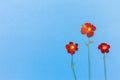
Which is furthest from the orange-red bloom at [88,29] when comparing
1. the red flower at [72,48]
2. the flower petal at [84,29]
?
the red flower at [72,48]

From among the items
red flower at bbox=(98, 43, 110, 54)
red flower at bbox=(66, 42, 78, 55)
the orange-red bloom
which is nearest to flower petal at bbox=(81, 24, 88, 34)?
the orange-red bloom

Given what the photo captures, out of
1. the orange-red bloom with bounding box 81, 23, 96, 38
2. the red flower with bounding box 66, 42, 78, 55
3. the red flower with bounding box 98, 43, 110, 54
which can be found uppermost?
the orange-red bloom with bounding box 81, 23, 96, 38

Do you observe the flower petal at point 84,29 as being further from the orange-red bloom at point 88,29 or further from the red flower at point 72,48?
the red flower at point 72,48

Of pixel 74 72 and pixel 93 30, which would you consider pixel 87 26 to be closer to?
pixel 93 30

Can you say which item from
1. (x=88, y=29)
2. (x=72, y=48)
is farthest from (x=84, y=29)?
(x=72, y=48)

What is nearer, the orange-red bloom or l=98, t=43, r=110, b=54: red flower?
the orange-red bloom

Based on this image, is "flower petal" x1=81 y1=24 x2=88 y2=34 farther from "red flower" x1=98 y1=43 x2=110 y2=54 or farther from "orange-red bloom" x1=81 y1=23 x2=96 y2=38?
"red flower" x1=98 y1=43 x2=110 y2=54

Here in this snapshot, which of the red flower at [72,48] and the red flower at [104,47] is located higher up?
the red flower at [72,48]

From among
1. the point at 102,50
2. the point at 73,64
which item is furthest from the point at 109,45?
the point at 73,64
